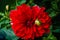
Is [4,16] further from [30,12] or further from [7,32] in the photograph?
[30,12]

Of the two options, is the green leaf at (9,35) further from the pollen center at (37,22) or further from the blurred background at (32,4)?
the pollen center at (37,22)

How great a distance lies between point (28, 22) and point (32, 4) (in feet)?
0.63

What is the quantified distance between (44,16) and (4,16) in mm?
233

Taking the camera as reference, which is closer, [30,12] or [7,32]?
[30,12]

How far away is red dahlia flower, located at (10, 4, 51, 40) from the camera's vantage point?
2.88 ft

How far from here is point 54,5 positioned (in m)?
1.09

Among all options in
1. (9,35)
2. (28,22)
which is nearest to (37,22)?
(28,22)

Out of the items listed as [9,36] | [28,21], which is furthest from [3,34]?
[28,21]

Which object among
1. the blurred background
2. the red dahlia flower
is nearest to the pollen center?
the red dahlia flower

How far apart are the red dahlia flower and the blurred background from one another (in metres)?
0.11

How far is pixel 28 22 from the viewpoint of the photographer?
2.96 ft

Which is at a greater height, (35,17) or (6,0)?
(6,0)

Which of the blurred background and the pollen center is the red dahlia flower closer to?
the pollen center

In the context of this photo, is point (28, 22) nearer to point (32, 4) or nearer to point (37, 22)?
point (37, 22)
